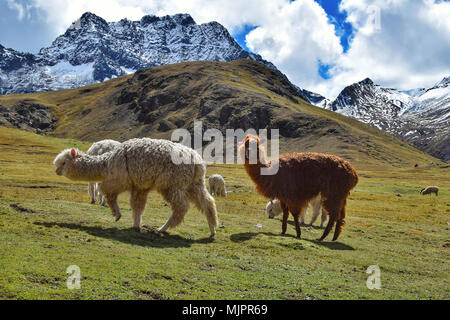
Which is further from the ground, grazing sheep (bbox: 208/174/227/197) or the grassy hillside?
the grassy hillside

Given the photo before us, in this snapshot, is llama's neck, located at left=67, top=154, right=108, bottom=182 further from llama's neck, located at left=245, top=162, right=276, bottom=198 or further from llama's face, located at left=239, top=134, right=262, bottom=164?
llama's neck, located at left=245, top=162, right=276, bottom=198

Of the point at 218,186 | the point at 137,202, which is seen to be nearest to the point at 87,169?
the point at 137,202

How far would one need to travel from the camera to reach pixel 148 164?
35.3 ft

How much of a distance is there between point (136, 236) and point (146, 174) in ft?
6.13

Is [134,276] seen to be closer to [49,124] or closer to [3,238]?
[3,238]

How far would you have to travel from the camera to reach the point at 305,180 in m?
13.6

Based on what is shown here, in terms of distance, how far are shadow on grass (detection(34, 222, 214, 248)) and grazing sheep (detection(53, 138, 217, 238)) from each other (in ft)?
1.52

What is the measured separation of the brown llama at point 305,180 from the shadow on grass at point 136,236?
12.7 ft

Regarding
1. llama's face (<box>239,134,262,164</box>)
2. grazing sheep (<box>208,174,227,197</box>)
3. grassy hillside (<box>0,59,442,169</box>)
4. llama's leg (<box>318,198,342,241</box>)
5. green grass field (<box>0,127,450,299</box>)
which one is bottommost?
green grass field (<box>0,127,450,299</box>)

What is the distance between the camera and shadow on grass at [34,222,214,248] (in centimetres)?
996

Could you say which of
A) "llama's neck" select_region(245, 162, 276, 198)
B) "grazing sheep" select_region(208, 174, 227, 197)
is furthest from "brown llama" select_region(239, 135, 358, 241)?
"grazing sheep" select_region(208, 174, 227, 197)

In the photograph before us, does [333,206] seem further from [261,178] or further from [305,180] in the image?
[261,178]

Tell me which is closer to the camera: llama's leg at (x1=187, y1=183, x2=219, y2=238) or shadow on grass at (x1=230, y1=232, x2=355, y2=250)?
llama's leg at (x1=187, y1=183, x2=219, y2=238)
